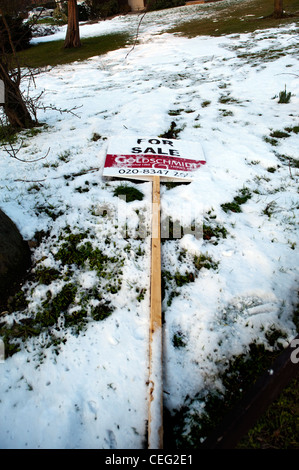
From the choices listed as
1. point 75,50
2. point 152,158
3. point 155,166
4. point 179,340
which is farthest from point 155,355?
point 75,50

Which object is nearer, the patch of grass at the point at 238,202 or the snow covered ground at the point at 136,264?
the snow covered ground at the point at 136,264

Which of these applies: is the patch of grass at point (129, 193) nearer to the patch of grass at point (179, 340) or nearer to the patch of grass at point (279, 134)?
the patch of grass at point (179, 340)

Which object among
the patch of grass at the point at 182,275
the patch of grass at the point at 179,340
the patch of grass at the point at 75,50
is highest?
the patch of grass at the point at 75,50

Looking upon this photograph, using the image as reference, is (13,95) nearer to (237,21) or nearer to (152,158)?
(152,158)

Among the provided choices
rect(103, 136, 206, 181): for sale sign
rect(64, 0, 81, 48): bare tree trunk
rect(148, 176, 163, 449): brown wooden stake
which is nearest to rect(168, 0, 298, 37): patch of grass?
rect(64, 0, 81, 48): bare tree trunk

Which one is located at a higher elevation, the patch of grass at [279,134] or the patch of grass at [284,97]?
the patch of grass at [284,97]

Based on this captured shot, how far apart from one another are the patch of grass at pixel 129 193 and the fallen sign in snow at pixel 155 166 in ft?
0.47

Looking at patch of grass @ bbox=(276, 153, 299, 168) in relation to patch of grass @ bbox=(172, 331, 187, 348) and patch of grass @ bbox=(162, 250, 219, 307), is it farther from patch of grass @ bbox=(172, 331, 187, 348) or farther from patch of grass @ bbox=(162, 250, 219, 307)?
patch of grass @ bbox=(172, 331, 187, 348)

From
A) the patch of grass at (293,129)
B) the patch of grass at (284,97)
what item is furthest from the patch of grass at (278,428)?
the patch of grass at (284,97)

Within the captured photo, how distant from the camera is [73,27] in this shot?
10586 millimetres

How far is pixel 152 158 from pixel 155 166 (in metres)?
0.16

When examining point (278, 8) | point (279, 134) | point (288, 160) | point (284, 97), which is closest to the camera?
point (288, 160)

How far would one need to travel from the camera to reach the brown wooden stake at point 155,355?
1.40m

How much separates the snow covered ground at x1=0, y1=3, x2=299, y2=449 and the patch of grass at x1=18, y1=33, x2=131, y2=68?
20.9ft
